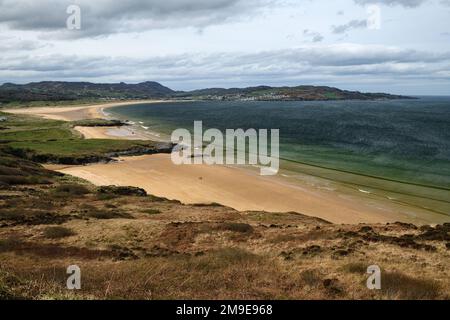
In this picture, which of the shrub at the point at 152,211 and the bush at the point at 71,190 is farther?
the bush at the point at 71,190

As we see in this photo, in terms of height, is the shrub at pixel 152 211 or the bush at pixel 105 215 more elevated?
the bush at pixel 105 215

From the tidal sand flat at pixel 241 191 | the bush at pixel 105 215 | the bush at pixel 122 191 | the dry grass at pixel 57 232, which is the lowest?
the tidal sand flat at pixel 241 191

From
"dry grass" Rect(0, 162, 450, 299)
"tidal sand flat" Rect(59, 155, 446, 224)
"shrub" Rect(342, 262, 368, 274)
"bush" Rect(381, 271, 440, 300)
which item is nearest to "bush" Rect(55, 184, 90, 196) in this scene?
"dry grass" Rect(0, 162, 450, 299)

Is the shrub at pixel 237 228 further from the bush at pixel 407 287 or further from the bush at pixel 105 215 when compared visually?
the bush at pixel 407 287

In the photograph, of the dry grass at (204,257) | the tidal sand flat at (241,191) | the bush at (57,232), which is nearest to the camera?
the dry grass at (204,257)

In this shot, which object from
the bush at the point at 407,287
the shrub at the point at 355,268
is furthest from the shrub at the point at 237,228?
the bush at the point at 407,287

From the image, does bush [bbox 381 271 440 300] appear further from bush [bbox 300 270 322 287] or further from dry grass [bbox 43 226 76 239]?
dry grass [bbox 43 226 76 239]
